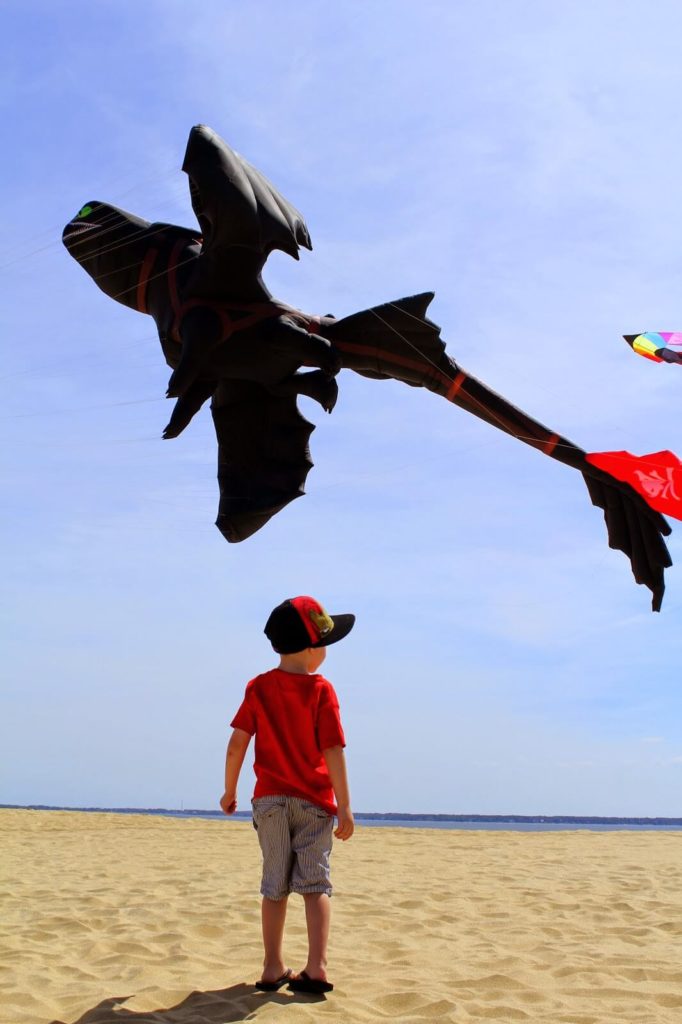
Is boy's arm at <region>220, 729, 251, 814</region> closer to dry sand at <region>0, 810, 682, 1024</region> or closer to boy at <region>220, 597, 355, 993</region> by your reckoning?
boy at <region>220, 597, 355, 993</region>

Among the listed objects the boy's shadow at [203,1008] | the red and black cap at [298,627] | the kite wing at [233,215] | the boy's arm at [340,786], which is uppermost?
the kite wing at [233,215]

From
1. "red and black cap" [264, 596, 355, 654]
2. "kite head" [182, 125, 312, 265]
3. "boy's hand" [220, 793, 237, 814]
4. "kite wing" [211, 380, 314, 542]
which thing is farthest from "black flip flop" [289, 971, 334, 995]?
"kite head" [182, 125, 312, 265]

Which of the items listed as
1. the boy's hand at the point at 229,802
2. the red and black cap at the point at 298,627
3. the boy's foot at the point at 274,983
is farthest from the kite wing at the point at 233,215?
the boy's foot at the point at 274,983

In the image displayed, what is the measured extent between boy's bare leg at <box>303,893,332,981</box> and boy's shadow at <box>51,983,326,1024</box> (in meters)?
0.09

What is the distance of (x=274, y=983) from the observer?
3.48 meters

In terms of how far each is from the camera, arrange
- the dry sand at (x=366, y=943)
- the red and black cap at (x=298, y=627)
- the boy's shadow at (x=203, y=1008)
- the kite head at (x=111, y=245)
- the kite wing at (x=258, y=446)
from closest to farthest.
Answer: the boy's shadow at (x=203, y=1008)
the dry sand at (x=366, y=943)
the red and black cap at (x=298, y=627)
the kite wing at (x=258, y=446)
the kite head at (x=111, y=245)

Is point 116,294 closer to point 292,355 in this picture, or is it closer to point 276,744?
point 292,355

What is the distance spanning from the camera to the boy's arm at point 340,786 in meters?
3.57

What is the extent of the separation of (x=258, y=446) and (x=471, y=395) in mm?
1103

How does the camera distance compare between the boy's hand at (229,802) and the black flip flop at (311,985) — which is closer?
the black flip flop at (311,985)

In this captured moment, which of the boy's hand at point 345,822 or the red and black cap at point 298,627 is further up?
the red and black cap at point 298,627

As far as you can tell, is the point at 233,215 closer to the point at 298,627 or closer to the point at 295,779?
the point at 298,627

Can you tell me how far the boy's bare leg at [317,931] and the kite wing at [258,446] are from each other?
5.69ft

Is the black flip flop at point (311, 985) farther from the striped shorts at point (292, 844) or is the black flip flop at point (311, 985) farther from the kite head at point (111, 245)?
the kite head at point (111, 245)
